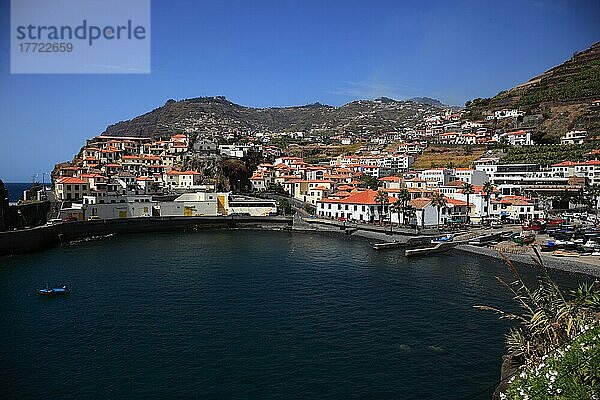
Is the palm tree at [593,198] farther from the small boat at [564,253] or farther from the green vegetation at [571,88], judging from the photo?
the green vegetation at [571,88]

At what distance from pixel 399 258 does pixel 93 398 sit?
25.3 metres

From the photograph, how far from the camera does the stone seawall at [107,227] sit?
37.8 m

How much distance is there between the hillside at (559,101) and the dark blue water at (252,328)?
2286 inches

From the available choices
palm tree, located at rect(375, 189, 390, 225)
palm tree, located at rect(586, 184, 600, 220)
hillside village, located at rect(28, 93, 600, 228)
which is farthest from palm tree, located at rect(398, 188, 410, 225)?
palm tree, located at rect(586, 184, 600, 220)

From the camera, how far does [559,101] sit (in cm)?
8906

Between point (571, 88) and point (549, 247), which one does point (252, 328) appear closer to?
point (549, 247)

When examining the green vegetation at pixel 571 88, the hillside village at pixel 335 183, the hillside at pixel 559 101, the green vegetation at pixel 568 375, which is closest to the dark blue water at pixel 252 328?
the green vegetation at pixel 568 375

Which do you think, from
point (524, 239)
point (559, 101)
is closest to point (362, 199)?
point (524, 239)

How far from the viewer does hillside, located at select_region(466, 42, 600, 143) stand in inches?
3177

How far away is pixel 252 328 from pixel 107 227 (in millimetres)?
33077

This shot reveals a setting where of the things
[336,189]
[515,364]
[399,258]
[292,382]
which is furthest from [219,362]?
[336,189]

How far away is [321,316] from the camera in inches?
846

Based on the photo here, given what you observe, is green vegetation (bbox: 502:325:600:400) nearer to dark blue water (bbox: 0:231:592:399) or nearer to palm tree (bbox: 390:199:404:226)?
dark blue water (bbox: 0:231:592:399)

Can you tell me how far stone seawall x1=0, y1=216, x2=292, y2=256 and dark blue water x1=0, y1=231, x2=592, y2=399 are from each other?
344cm
